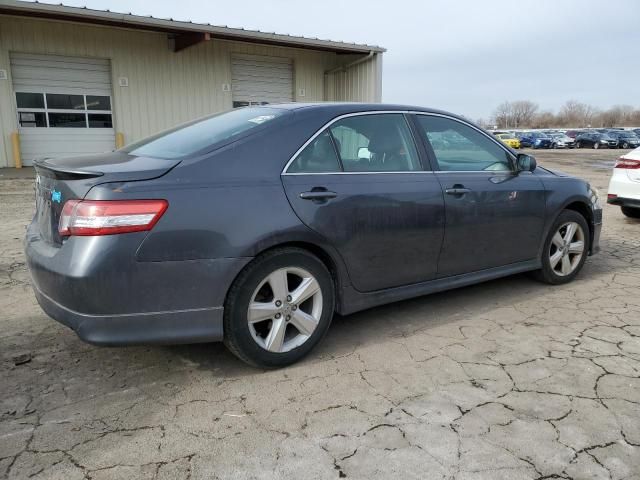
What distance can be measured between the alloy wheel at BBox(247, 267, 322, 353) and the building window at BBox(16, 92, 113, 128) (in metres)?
14.3

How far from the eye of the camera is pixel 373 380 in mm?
2855

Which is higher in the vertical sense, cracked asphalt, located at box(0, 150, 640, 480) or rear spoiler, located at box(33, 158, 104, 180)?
rear spoiler, located at box(33, 158, 104, 180)

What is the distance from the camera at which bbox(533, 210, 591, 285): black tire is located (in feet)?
14.6

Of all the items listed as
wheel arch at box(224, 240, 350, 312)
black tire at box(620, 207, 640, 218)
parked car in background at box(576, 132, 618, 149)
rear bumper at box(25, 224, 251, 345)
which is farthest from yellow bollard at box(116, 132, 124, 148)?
parked car in background at box(576, 132, 618, 149)

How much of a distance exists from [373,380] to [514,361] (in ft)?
3.02

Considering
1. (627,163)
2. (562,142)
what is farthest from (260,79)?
(562,142)

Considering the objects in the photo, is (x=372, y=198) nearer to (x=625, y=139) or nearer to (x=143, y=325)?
(x=143, y=325)

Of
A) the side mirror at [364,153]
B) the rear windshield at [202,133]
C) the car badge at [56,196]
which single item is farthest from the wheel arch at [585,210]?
the car badge at [56,196]

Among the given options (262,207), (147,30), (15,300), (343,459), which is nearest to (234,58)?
(147,30)

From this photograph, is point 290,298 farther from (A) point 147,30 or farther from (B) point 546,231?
(A) point 147,30

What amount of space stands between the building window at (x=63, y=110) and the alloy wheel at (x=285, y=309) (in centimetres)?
1426

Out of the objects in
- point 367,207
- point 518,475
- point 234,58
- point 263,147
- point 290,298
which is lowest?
point 518,475

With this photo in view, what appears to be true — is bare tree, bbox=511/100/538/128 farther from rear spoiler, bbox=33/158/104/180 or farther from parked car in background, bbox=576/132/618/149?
rear spoiler, bbox=33/158/104/180

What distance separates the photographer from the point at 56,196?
104 inches
